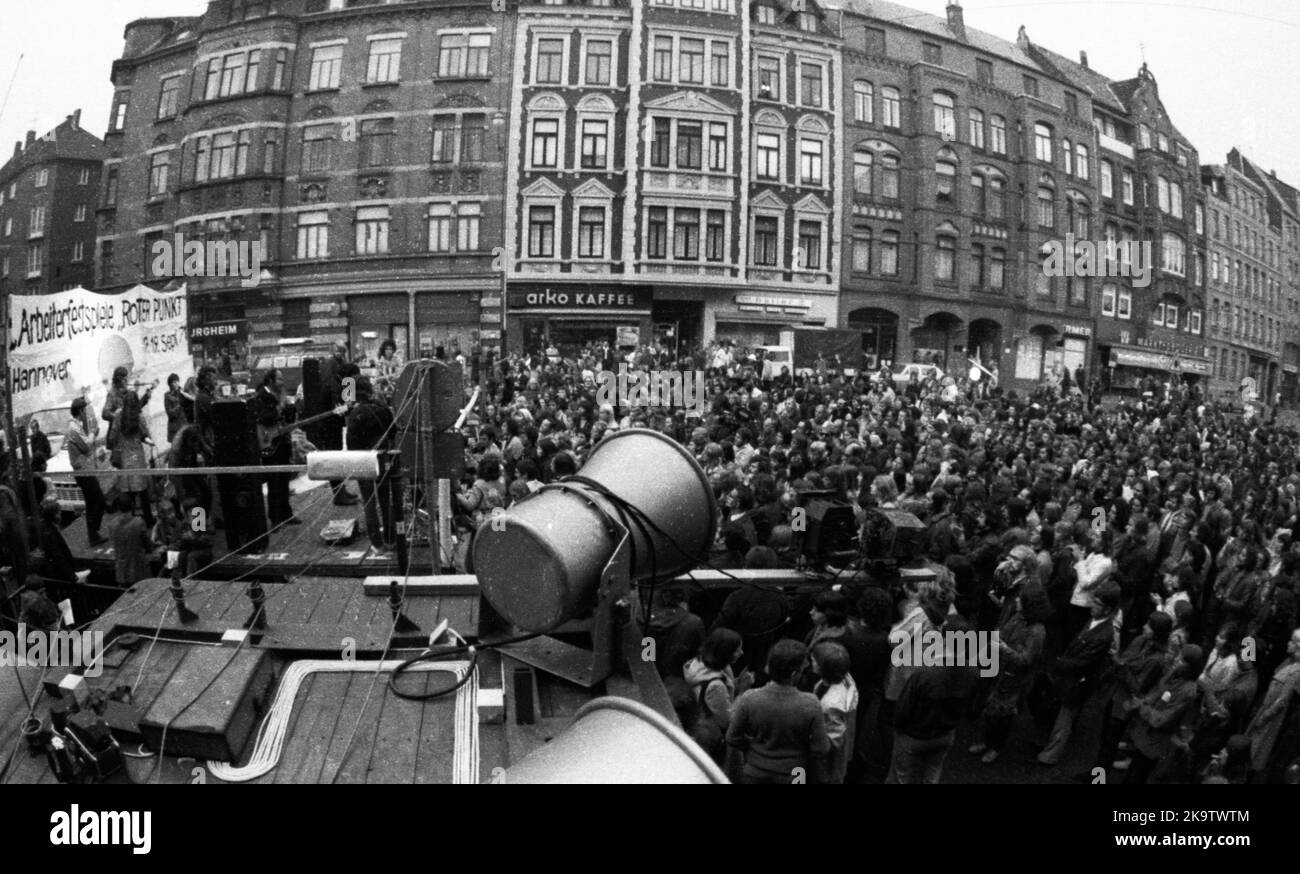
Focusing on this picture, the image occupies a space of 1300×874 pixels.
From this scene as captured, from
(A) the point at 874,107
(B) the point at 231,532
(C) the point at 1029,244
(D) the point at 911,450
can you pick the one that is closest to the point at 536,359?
(D) the point at 911,450

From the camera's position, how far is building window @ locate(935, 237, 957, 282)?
35281 millimetres

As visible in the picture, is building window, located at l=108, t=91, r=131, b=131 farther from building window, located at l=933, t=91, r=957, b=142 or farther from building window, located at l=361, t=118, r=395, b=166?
building window, located at l=933, t=91, r=957, b=142

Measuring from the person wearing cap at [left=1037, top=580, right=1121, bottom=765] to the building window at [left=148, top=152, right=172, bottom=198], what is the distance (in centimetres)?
3576

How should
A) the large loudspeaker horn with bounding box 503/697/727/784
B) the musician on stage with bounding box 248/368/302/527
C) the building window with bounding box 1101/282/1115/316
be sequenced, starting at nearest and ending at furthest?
the large loudspeaker horn with bounding box 503/697/727/784
the musician on stage with bounding box 248/368/302/527
the building window with bounding box 1101/282/1115/316

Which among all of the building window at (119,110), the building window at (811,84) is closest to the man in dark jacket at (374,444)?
the building window at (811,84)

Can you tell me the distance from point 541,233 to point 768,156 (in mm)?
9956

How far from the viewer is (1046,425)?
1761 cm

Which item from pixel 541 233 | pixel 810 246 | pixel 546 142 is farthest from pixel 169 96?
pixel 810 246

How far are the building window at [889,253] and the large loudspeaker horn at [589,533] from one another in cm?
3253

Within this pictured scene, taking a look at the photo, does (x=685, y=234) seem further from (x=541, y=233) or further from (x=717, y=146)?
(x=541, y=233)

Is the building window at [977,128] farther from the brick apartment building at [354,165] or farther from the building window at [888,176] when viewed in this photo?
the brick apartment building at [354,165]

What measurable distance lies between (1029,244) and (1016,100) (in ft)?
21.3

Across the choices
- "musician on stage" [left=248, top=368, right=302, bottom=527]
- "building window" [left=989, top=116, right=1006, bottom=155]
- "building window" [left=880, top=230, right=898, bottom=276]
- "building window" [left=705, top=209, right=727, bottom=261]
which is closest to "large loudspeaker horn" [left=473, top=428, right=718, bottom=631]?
"musician on stage" [left=248, top=368, right=302, bottom=527]

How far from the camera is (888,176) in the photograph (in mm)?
34469
